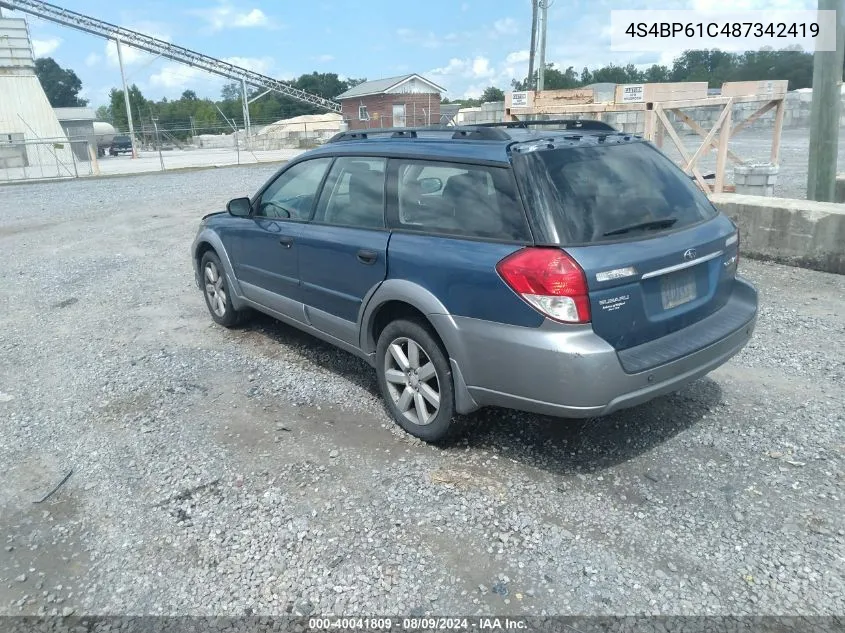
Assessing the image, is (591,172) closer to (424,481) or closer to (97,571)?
(424,481)

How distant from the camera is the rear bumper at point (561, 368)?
10.3ft

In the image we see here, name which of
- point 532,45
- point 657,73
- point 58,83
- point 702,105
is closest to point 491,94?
point 657,73

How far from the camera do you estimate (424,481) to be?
11.8 ft

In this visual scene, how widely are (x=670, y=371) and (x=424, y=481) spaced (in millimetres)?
1420

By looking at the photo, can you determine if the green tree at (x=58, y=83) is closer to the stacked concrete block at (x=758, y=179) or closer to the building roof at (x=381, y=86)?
the building roof at (x=381, y=86)

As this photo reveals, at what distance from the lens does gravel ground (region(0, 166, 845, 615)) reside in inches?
110

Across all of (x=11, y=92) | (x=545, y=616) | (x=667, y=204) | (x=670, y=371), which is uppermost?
(x=11, y=92)

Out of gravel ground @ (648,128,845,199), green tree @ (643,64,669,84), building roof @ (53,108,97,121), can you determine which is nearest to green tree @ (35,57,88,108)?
building roof @ (53,108,97,121)

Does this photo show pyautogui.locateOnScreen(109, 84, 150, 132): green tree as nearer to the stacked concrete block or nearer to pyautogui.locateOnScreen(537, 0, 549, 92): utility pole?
pyautogui.locateOnScreen(537, 0, 549, 92): utility pole

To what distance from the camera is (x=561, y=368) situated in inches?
124

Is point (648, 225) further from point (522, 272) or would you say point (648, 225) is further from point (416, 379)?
point (416, 379)

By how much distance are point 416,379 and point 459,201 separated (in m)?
1.08

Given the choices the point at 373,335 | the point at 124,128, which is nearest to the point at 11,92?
the point at 124,128

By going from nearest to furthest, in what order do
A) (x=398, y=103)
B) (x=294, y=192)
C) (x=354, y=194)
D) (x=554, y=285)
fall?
(x=554, y=285) → (x=354, y=194) → (x=294, y=192) → (x=398, y=103)
